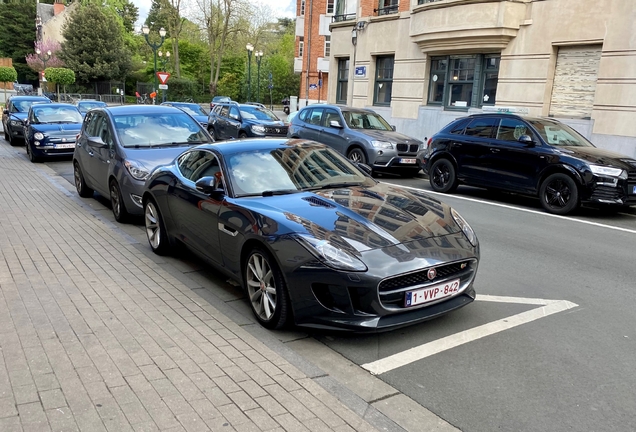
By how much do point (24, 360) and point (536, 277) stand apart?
193 inches

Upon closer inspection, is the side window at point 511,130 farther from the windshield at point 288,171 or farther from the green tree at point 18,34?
the green tree at point 18,34

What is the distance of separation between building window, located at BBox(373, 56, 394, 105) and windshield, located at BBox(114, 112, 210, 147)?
15946mm

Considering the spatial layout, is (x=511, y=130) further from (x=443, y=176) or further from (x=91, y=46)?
(x=91, y=46)

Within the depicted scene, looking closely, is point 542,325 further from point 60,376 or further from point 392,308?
point 60,376

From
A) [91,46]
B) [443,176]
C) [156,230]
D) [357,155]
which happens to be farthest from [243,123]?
[91,46]

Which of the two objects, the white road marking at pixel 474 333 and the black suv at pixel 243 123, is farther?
the black suv at pixel 243 123

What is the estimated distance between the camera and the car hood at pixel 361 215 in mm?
4227

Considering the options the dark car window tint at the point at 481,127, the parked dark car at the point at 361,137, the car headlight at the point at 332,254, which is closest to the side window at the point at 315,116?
the parked dark car at the point at 361,137

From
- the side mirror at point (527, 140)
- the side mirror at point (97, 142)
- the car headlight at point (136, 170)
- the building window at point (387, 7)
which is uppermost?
the building window at point (387, 7)

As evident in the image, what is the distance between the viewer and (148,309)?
484 cm

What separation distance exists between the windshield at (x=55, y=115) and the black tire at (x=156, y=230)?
1134 centimetres

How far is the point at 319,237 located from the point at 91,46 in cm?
6504

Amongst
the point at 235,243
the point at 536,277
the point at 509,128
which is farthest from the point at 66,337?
the point at 509,128

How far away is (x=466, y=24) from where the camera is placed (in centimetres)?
1842
